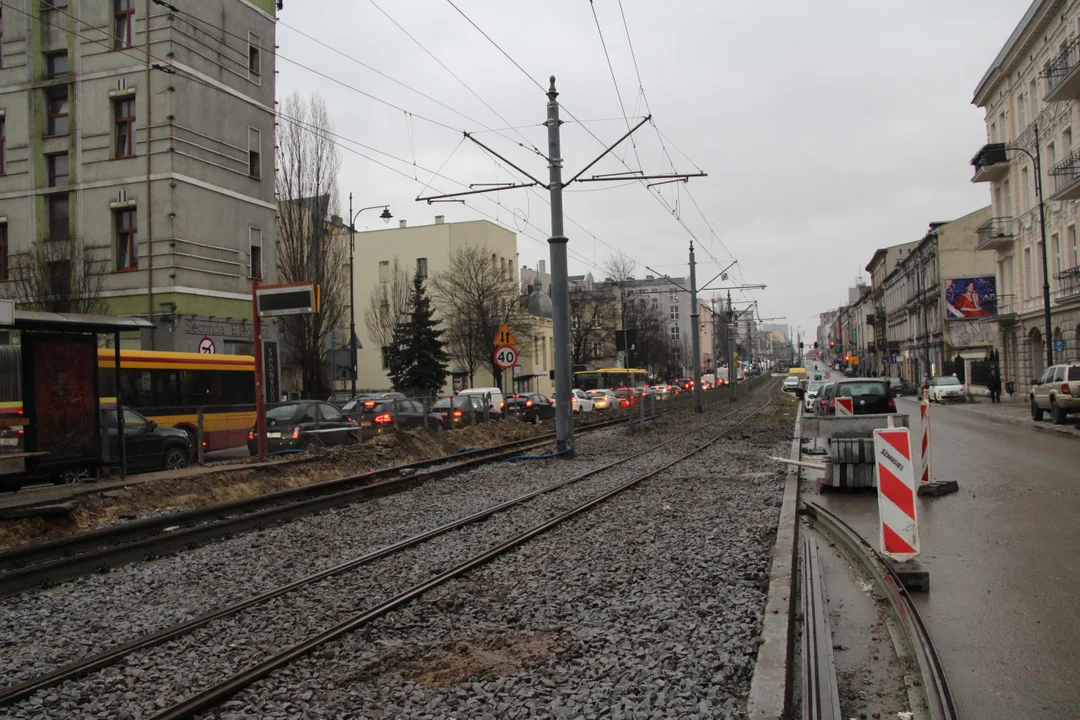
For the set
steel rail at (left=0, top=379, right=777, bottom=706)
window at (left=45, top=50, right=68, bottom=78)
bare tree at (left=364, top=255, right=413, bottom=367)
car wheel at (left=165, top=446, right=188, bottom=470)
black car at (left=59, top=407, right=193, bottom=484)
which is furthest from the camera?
bare tree at (left=364, top=255, right=413, bottom=367)

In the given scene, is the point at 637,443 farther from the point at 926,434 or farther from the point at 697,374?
the point at 697,374

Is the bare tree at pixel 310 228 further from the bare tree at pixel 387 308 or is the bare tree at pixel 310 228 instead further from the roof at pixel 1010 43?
the roof at pixel 1010 43

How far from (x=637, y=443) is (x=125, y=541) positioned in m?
15.2

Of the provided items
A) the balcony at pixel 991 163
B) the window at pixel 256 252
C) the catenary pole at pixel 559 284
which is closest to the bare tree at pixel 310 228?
the window at pixel 256 252

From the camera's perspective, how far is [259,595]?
22.9 feet

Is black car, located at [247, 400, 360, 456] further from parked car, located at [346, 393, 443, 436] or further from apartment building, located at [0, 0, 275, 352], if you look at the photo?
apartment building, located at [0, 0, 275, 352]

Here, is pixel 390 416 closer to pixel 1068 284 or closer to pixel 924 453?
pixel 924 453

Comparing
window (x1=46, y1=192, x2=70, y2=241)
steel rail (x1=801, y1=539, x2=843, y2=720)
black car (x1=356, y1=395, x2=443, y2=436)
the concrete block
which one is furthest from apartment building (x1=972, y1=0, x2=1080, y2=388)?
window (x1=46, y1=192, x2=70, y2=241)

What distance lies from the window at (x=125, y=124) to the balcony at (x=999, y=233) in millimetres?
41692

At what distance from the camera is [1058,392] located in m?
25.0

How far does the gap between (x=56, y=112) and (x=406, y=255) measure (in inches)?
1423

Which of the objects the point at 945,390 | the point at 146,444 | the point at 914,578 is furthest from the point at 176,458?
the point at 945,390

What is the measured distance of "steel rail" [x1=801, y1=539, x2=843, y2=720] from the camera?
4.22 metres

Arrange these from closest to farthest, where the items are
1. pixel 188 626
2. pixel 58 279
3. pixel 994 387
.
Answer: pixel 188 626 → pixel 58 279 → pixel 994 387
